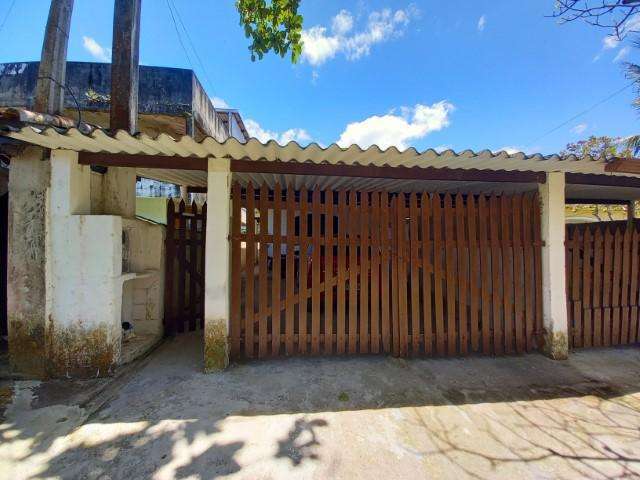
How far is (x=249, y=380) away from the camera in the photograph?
10.5ft

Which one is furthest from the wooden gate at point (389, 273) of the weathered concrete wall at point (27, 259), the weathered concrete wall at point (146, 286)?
the weathered concrete wall at point (27, 259)

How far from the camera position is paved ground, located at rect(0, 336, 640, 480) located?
2068 millimetres

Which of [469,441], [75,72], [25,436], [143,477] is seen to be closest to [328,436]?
[469,441]

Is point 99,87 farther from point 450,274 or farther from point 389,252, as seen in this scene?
point 450,274

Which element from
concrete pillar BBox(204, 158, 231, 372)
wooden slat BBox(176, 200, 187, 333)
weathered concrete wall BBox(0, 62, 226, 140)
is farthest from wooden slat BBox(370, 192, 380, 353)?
weathered concrete wall BBox(0, 62, 226, 140)

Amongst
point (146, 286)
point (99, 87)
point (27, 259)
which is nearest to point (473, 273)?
point (146, 286)

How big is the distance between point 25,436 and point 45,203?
222 centimetres

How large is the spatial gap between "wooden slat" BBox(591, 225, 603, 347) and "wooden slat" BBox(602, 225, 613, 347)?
5 centimetres

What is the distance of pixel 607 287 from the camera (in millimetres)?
4242

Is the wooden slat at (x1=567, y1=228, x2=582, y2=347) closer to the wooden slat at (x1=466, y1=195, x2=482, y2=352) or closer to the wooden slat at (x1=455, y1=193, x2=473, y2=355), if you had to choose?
the wooden slat at (x1=466, y1=195, x2=482, y2=352)

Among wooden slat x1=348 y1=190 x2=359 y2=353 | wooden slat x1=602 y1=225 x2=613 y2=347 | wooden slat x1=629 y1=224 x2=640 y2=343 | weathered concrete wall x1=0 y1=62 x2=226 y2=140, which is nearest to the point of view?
wooden slat x1=348 y1=190 x2=359 y2=353

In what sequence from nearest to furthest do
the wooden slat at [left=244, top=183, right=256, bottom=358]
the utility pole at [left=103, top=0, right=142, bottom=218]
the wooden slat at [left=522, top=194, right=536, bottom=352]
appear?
the wooden slat at [left=244, top=183, right=256, bottom=358] → the wooden slat at [left=522, top=194, right=536, bottom=352] → the utility pole at [left=103, top=0, right=142, bottom=218]

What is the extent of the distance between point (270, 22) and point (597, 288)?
6.03 metres

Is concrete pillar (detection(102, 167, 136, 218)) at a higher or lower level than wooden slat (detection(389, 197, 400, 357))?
higher
